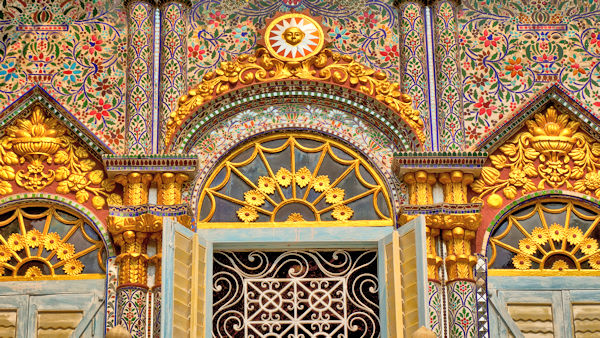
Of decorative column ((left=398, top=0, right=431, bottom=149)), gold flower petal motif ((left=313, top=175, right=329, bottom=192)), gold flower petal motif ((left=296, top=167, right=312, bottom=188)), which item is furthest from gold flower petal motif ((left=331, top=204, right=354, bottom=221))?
decorative column ((left=398, top=0, right=431, bottom=149))

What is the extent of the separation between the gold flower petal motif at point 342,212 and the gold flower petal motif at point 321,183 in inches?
8.6

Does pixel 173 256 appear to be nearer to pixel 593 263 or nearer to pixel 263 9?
pixel 263 9

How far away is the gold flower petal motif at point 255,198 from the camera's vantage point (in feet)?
44.0

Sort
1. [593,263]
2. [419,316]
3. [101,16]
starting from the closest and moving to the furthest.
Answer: [419,316] → [593,263] → [101,16]

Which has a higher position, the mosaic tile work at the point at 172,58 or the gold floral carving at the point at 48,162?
the mosaic tile work at the point at 172,58

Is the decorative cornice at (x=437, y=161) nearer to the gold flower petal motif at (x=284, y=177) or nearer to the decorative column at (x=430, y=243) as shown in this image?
the decorative column at (x=430, y=243)

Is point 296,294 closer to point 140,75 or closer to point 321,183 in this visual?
point 321,183

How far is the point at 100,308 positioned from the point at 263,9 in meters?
3.37

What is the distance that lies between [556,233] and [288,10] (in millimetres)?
3383

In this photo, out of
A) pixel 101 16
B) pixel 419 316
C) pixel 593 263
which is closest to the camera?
pixel 419 316

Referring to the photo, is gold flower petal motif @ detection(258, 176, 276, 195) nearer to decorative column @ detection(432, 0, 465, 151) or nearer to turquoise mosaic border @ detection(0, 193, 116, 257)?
turquoise mosaic border @ detection(0, 193, 116, 257)

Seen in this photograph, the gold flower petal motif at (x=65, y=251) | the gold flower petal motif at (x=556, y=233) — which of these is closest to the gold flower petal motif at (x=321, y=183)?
the gold flower petal motif at (x=556, y=233)

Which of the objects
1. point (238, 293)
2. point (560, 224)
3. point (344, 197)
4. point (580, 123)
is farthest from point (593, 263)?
point (238, 293)

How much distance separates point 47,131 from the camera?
1373 centimetres
